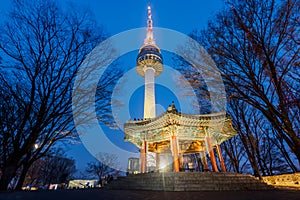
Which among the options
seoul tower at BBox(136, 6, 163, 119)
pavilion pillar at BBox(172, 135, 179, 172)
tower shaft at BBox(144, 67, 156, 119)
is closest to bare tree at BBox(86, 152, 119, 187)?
tower shaft at BBox(144, 67, 156, 119)

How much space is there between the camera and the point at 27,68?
9109mm

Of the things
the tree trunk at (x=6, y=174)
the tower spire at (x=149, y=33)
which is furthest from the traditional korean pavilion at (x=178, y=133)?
the tower spire at (x=149, y=33)

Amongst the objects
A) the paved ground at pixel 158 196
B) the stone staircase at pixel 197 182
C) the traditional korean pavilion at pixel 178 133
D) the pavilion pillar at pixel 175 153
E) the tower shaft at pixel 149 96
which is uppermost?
the tower shaft at pixel 149 96

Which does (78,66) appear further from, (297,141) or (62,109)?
(297,141)

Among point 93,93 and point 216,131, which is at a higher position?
point 93,93

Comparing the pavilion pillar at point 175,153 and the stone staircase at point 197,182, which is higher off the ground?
the pavilion pillar at point 175,153

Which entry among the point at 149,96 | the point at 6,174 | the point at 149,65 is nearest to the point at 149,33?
the point at 149,65

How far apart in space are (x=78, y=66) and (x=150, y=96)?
20.3 metres

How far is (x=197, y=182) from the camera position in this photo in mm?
8969

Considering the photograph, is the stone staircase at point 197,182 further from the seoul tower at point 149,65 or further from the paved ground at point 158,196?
the seoul tower at point 149,65

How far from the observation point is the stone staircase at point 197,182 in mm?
8688

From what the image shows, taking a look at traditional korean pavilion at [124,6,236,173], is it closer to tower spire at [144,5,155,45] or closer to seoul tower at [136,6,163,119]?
seoul tower at [136,6,163,119]

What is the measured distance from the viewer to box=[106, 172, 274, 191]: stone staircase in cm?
869

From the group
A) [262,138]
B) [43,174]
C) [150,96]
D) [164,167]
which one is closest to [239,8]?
[164,167]
